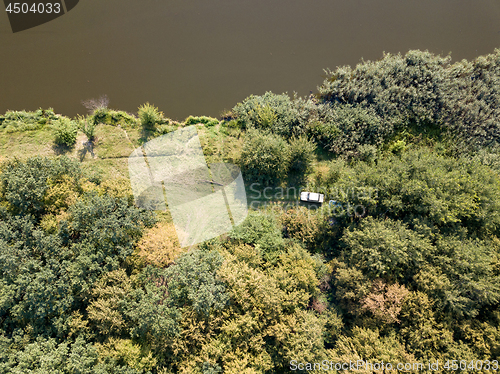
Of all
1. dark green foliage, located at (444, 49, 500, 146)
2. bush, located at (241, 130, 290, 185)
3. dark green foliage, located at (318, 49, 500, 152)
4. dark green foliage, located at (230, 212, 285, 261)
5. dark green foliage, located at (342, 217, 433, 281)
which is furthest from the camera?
dark green foliage, located at (318, 49, 500, 152)

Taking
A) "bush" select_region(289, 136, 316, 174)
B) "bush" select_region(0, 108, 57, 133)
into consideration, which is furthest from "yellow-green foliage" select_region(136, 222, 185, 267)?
"bush" select_region(0, 108, 57, 133)

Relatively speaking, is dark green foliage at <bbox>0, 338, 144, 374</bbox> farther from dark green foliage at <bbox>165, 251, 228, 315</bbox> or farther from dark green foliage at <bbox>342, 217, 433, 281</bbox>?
dark green foliage at <bbox>342, 217, 433, 281</bbox>

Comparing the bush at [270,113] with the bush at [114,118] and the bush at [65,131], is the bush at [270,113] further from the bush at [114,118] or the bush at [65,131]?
the bush at [65,131]

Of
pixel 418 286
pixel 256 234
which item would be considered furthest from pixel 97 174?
pixel 418 286

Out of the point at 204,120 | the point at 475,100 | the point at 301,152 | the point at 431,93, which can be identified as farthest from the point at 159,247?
the point at 475,100

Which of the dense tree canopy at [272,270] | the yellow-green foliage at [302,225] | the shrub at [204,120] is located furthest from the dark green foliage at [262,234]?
the shrub at [204,120]
